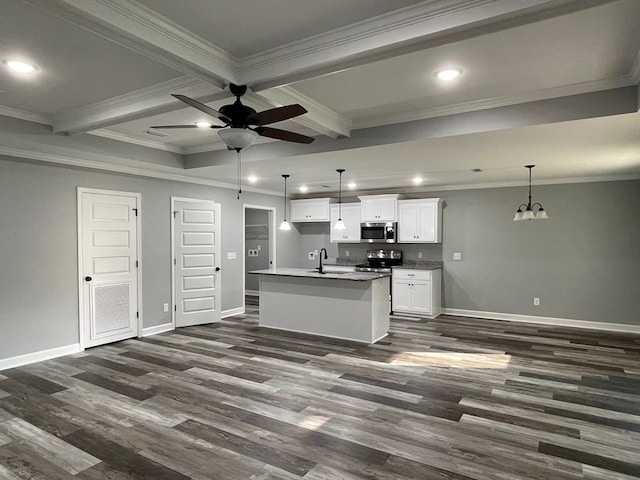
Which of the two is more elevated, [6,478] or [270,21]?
[270,21]

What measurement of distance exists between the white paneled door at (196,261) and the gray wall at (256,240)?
9.76 feet

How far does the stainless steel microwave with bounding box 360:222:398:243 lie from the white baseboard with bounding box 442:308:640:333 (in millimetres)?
1717

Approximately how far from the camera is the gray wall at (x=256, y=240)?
999cm

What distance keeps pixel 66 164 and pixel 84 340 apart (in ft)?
7.43

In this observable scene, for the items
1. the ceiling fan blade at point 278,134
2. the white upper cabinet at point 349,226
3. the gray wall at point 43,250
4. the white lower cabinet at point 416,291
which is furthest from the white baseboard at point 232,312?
the ceiling fan blade at point 278,134

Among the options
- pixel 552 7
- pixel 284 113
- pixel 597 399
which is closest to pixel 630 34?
pixel 552 7

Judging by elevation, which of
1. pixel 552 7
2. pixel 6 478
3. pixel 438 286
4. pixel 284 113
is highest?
pixel 552 7

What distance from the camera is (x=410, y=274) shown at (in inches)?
288

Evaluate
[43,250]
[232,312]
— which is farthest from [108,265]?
[232,312]

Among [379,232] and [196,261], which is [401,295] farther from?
[196,261]

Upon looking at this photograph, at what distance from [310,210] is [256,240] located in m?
2.06

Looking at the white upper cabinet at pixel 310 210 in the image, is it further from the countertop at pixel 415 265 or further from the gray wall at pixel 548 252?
the gray wall at pixel 548 252

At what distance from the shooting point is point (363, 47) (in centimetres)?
238

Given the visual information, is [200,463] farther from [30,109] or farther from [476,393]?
[30,109]
